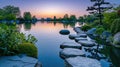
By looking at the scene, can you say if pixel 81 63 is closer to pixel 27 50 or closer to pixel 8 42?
pixel 27 50

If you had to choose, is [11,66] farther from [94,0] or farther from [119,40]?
[94,0]

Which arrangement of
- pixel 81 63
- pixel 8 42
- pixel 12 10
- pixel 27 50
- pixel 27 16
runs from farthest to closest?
1. pixel 27 16
2. pixel 12 10
3. pixel 27 50
4. pixel 8 42
5. pixel 81 63

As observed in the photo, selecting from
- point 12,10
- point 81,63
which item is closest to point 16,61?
point 81,63

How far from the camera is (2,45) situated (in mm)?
7734

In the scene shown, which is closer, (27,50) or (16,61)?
(16,61)

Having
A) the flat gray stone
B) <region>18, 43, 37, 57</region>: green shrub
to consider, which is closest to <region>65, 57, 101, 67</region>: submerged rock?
the flat gray stone

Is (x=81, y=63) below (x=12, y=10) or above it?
above

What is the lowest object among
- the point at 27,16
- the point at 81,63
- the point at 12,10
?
the point at 27,16

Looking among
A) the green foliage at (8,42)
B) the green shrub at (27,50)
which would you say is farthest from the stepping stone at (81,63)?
the green foliage at (8,42)

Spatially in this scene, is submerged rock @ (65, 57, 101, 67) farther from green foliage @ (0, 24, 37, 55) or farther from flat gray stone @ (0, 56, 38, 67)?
green foliage @ (0, 24, 37, 55)

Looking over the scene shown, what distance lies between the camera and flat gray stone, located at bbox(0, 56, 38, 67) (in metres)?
6.70

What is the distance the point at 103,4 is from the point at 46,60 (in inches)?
893

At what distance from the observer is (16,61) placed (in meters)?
7.06

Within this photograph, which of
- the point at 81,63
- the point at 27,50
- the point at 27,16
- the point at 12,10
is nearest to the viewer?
the point at 81,63
